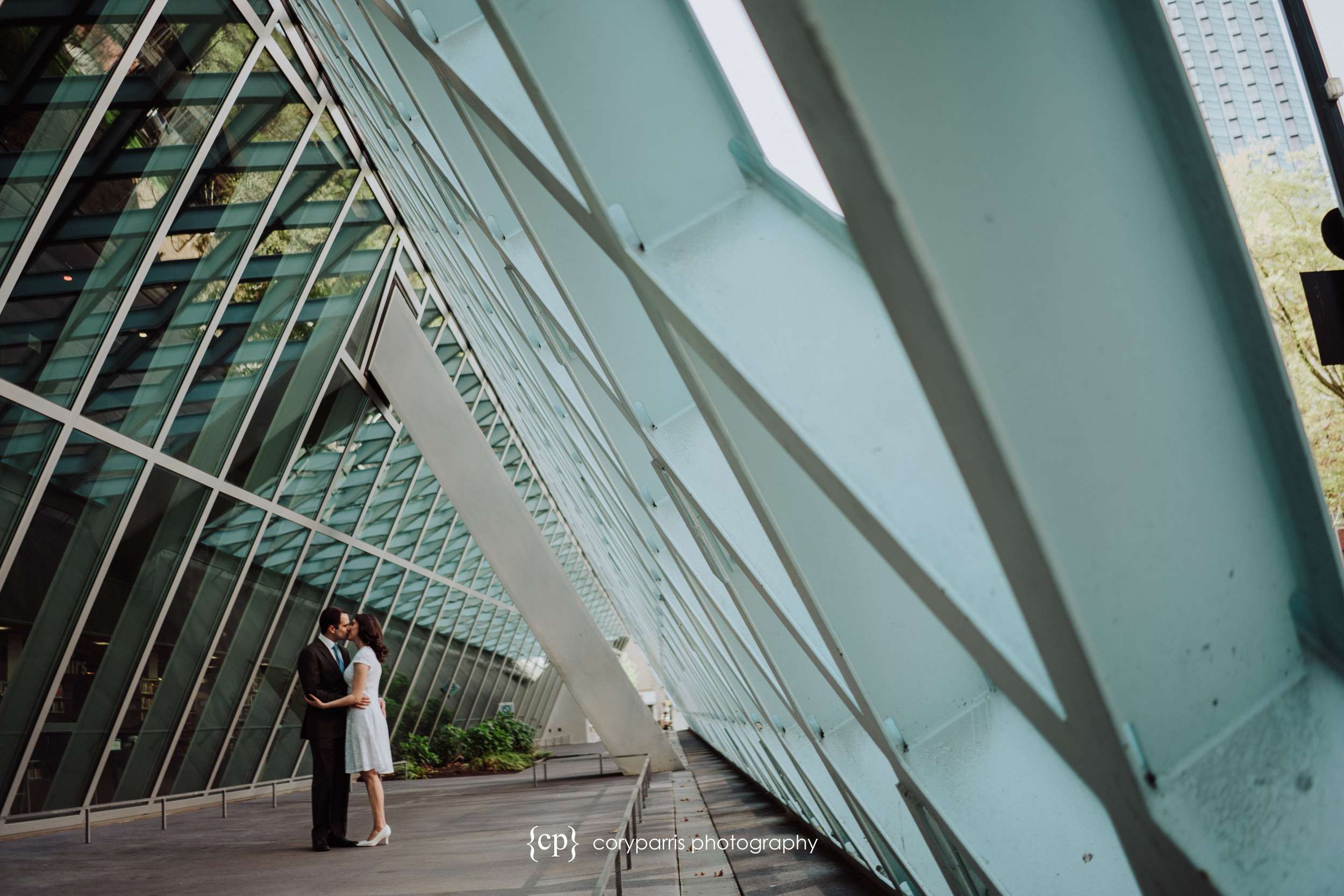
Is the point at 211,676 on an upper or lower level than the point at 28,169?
lower

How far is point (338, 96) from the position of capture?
1302 cm

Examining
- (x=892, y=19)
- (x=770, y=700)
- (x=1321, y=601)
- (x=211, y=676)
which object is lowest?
(x=770, y=700)

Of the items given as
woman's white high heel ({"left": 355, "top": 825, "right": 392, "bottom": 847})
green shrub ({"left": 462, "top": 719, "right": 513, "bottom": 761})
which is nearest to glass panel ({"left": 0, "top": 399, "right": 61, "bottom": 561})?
woman's white high heel ({"left": 355, "top": 825, "right": 392, "bottom": 847})

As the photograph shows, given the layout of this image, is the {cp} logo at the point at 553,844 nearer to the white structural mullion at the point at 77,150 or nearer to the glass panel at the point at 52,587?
the glass panel at the point at 52,587

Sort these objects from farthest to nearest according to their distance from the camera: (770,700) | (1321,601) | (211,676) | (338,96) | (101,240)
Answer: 1. (211,676)
2. (338,96)
3. (101,240)
4. (770,700)
5. (1321,601)

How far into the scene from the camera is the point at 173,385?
448 inches

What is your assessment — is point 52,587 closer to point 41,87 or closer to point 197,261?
point 197,261

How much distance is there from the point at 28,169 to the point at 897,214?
9362 mm

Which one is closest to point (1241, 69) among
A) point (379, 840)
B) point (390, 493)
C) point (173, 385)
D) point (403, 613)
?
point (379, 840)

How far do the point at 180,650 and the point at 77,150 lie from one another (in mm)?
6817

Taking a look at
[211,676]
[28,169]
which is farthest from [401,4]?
[211,676]

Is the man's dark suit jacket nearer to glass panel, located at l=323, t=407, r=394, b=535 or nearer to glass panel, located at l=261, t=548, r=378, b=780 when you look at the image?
glass panel, located at l=261, t=548, r=378, b=780

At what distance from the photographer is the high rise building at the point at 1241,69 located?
2998 mm

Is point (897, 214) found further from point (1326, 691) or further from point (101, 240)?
point (101, 240)
